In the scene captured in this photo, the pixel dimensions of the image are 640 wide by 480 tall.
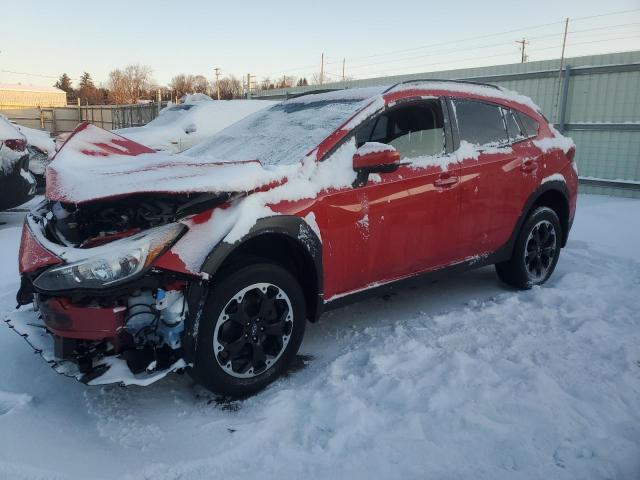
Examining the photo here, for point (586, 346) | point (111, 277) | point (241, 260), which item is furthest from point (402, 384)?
point (111, 277)

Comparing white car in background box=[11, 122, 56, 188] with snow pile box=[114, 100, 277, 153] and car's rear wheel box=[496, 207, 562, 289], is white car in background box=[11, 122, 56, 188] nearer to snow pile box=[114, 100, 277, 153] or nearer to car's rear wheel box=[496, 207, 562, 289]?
snow pile box=[114, 100, 277, 153]

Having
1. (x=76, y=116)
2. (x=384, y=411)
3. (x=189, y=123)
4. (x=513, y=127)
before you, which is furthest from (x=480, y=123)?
(x=76, y=116)

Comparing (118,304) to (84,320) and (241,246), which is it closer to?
(84,320)

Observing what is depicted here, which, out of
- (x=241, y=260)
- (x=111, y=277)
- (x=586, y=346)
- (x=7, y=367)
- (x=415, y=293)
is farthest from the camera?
(x=415, y=293)

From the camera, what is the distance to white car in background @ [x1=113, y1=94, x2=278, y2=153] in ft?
31.3

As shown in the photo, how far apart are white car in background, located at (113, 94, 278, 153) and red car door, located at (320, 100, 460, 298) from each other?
5.93 meters

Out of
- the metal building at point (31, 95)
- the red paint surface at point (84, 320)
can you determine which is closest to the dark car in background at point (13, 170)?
the red paint surface at point (84, 320)

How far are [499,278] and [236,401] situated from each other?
288 cm

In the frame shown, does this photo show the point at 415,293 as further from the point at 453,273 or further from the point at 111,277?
the point at 111,277

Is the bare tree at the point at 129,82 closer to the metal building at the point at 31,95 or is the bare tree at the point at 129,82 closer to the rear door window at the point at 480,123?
the metal building at the point at 31,95

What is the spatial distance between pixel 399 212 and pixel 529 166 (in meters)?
1.56

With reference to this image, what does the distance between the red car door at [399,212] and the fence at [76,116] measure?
2138cm

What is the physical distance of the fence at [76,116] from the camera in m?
24.0

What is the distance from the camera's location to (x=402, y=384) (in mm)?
2812
